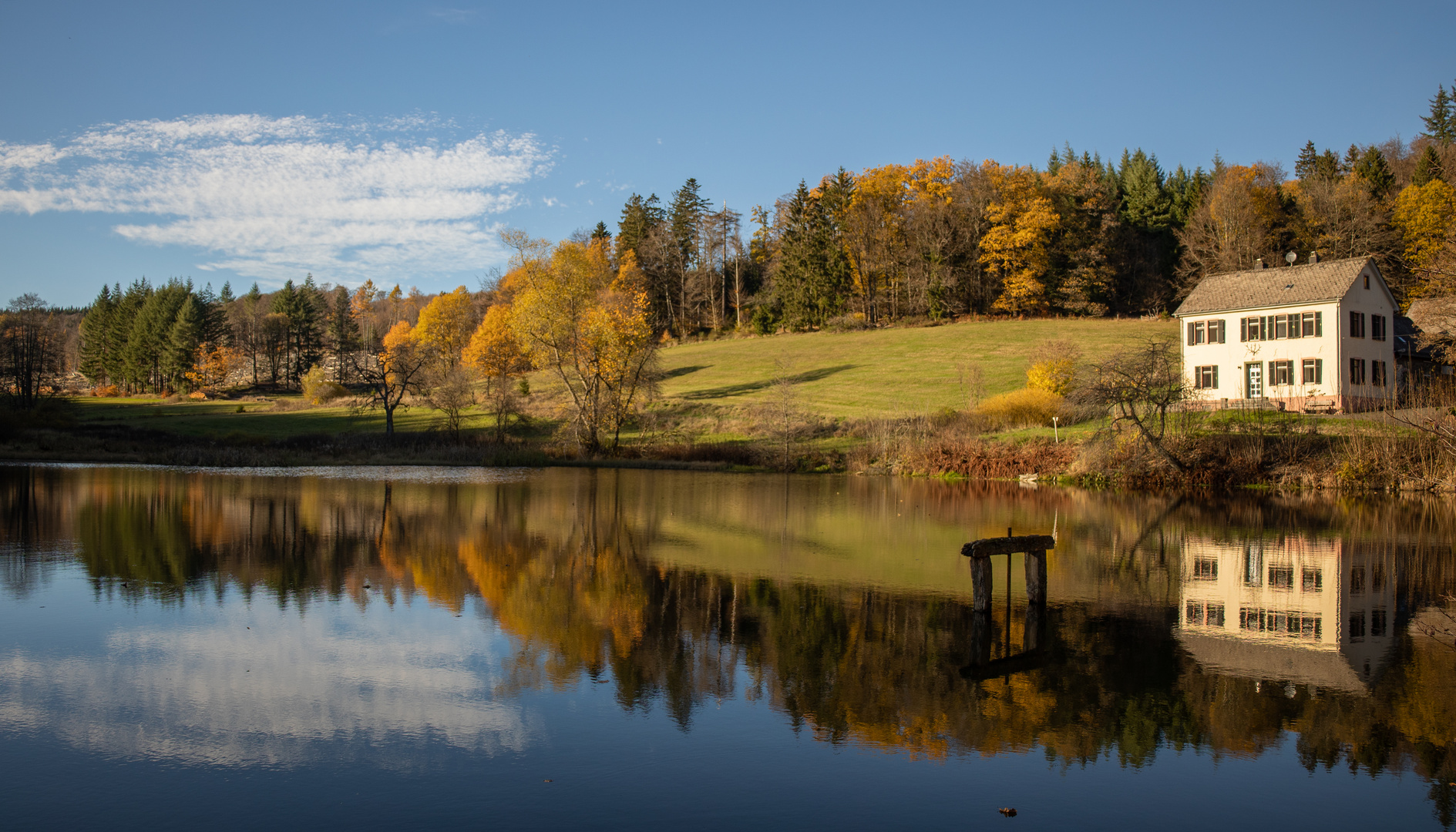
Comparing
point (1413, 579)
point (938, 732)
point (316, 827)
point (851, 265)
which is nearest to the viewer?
point (316, 827)

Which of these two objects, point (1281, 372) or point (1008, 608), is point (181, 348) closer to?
point (1281, 372)

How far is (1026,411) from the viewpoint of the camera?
40250 millimetres

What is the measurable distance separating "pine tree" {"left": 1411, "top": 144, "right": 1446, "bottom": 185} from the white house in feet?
102

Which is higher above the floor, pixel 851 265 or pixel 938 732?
pixel 851 265

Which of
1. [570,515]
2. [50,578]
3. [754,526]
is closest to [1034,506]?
[754,526]

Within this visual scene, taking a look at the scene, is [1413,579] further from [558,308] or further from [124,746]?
[558,308]

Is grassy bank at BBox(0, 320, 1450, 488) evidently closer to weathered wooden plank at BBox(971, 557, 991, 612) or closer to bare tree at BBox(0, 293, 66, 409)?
bare tree at BBox(0, 293, 66, 409)

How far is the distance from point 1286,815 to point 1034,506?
64.7 feet

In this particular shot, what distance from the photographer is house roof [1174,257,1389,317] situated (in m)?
43.6

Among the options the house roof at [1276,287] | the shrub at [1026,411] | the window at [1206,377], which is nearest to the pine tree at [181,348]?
the shrub at [1026,411]

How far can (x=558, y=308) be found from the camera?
43938 mm

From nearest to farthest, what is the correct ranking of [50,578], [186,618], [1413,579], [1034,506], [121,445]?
[186,618] → [50,578] → [1413,579] → [1034,506] → [121,445]

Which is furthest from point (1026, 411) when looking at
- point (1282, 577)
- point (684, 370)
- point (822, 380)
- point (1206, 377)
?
point (684, 370)

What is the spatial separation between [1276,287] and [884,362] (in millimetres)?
23527
